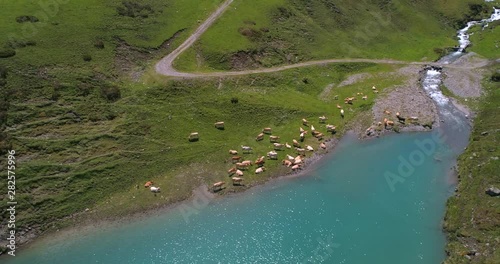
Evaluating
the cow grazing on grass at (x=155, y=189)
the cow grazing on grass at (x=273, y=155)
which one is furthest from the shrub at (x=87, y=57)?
the cow grazing on grass at (x=273, y=155)

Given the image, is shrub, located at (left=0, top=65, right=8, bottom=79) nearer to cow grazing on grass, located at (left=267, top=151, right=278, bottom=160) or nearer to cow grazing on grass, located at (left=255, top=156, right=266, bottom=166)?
cow grazing on grass, located at (left=255, top=156, right=266, bottom=166)

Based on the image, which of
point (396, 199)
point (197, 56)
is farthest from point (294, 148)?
point (197, 56)

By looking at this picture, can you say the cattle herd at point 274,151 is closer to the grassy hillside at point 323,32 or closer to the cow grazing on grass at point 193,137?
the cow grazing on grass at point 193,137

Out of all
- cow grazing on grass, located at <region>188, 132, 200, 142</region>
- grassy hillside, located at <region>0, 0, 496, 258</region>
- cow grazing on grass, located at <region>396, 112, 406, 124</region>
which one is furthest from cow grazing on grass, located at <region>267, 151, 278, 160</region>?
cow grazing on grass, located at <region>396, 112, 406, 124</region>

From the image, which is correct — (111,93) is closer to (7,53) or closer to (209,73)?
(7,53)

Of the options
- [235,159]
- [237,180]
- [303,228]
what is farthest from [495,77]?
[237,180]

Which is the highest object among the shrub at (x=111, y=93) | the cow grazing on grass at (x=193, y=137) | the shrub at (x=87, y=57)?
the shrub at (x=87, y=57)

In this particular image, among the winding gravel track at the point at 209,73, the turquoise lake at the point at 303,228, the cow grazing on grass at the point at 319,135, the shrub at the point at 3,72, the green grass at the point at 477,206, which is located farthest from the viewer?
the winding gravel track at the point at 209,73

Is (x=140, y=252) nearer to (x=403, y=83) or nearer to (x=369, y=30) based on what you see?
(x=403, y=83)
